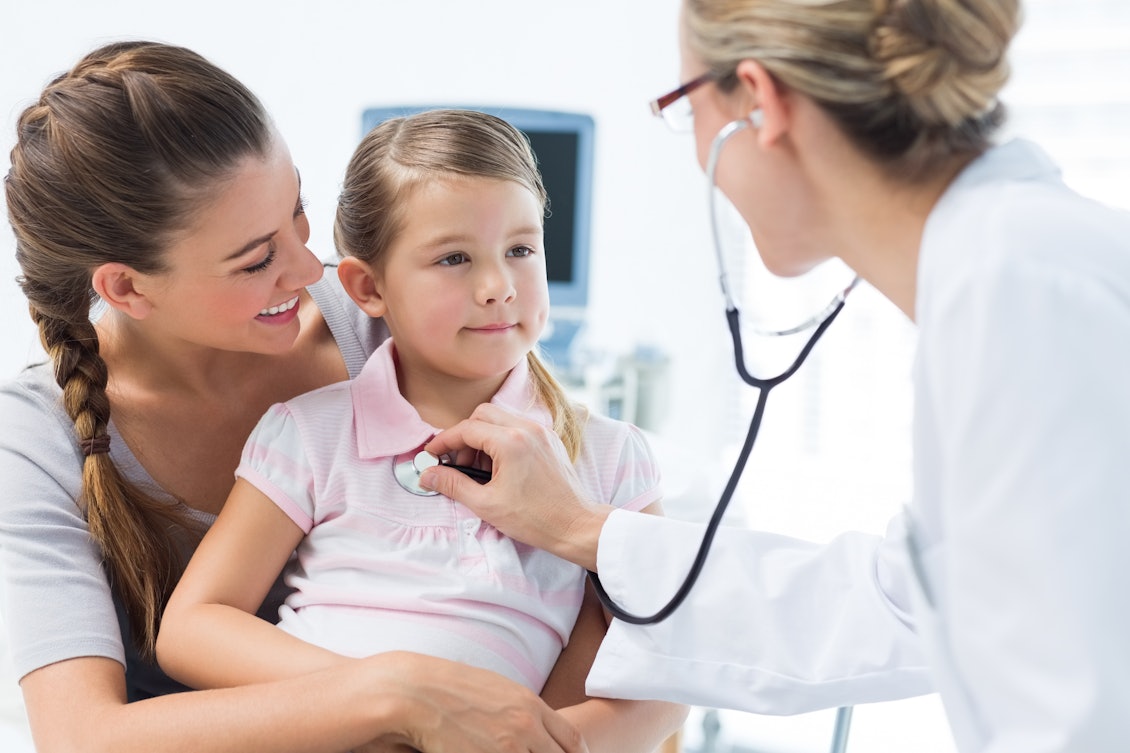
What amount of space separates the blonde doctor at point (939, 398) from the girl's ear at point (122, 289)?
1.56 feet

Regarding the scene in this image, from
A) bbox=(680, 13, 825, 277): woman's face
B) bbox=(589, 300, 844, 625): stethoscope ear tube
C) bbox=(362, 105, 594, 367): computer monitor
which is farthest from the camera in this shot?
bbox=(362, 105, 594, 367): computer monitor

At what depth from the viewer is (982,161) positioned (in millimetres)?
998

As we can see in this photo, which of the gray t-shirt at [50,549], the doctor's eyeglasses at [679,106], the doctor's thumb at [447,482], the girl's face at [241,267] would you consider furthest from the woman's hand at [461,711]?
the doctor's eyeglasses at [679,106]

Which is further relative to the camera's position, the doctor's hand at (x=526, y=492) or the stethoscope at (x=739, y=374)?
the doctor's hand at (x=526, y=492)

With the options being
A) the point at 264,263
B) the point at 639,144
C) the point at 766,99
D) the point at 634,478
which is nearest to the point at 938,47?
the point at 766,99

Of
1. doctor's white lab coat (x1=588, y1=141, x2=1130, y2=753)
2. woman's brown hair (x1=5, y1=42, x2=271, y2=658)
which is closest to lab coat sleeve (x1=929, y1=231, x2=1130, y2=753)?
doctor's white lab coat (x1=588, y1=141, x2=1130, y2=753)

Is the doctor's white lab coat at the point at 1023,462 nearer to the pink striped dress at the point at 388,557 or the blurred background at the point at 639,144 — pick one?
the pink striped dress at the point at 388,557

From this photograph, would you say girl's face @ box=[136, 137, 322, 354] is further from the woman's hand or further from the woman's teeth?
the woman's hand

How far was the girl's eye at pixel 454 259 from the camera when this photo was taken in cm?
132

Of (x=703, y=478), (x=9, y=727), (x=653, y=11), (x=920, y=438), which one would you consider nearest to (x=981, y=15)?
(x=920, y=438)

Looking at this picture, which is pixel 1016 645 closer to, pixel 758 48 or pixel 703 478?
pixel 758 48

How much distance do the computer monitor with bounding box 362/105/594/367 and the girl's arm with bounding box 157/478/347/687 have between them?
172cm

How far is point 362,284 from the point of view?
4.66ft

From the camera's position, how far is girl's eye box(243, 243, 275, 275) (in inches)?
52.1
